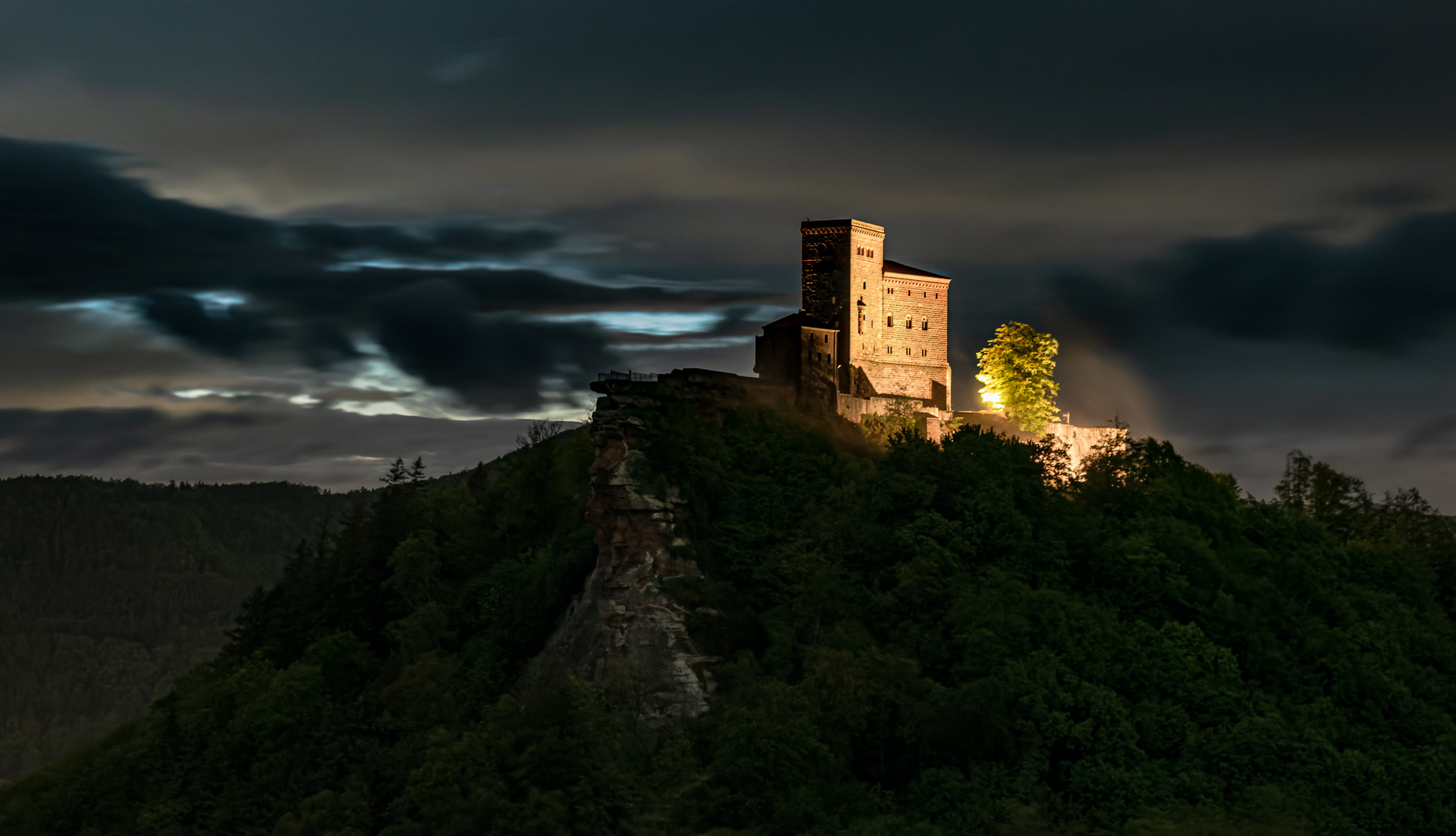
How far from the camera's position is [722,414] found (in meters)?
74.1

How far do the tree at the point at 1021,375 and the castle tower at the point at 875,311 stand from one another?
3.76 metres

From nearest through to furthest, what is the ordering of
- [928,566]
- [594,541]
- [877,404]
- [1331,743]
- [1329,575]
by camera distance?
[1331,743] < [928,566] < [594,541] < [1329,575] < [877,404]

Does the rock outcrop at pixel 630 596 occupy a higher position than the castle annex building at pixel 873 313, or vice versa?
the castle annex building at pixel 873 313

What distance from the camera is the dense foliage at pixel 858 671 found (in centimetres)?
5381

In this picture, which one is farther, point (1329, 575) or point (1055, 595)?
point (1329, 575)

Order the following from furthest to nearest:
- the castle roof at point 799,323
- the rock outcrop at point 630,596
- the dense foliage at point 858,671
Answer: the castle roof at point 799,323, the rock outcrop at point 630,596, the dense foliage at point 858,671

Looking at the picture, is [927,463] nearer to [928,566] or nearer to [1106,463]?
[928,566]

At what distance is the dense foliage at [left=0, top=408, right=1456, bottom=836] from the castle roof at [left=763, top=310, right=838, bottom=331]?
869 cm

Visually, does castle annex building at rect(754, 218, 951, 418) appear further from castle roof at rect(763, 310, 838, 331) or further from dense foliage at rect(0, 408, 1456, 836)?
dense foliage at rect(0, 408, 1456, 836)

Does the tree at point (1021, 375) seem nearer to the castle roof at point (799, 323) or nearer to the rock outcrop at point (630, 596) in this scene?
the castle roof at point (799, 323)

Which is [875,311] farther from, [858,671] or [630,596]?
[858,671]

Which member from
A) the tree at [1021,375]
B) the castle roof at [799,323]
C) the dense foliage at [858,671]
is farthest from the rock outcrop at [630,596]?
the tree at [1021,375]

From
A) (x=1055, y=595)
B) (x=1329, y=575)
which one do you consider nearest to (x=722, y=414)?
(x=1055, y=595)

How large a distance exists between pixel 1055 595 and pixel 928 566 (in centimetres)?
568
